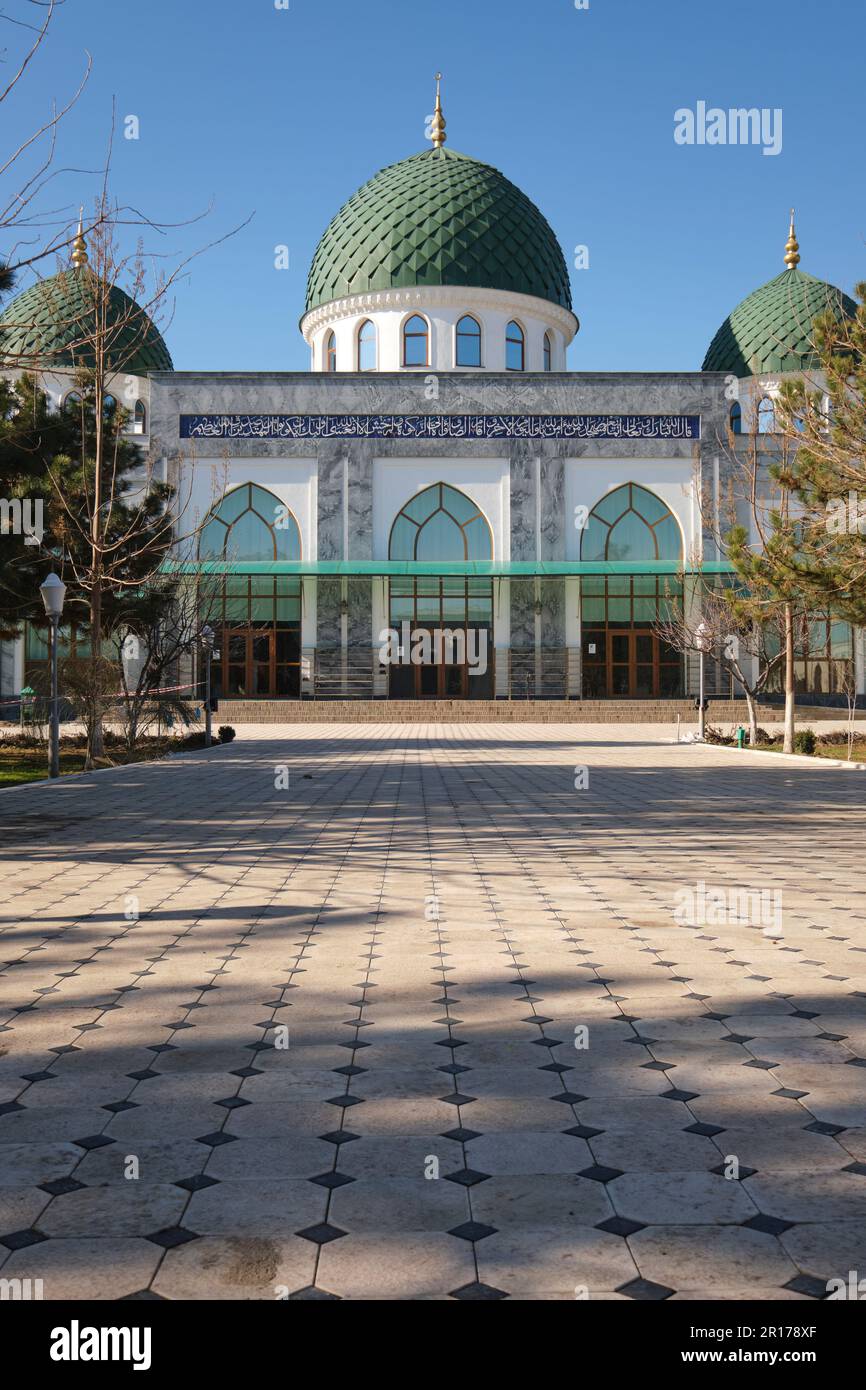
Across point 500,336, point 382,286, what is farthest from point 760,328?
point 382,286

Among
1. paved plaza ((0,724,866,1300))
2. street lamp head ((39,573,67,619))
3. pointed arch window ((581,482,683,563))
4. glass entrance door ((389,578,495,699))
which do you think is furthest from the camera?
pointed arch window ((581,482,683,563))

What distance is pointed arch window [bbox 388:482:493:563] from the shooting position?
39188 mm

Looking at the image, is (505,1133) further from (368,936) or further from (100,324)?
(100,324)

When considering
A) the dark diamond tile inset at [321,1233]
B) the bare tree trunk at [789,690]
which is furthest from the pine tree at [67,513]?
the dark diamond tile inset at [321,1233]

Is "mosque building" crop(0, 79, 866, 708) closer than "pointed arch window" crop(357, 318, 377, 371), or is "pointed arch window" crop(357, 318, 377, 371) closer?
"mosque building" crop(0, 79, 866, 708)

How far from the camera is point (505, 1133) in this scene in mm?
3781

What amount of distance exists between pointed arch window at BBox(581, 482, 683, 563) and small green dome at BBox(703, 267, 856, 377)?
25.5 feet

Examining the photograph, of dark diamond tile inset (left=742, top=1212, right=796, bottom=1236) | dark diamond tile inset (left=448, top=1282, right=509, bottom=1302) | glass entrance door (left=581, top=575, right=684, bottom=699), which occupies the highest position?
glass entrance door (left=581, top=575, right=684, bottom=699)

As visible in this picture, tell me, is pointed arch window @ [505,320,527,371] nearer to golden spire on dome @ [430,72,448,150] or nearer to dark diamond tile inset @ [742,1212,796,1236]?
golden spire on dome @ [430,72,448,150]

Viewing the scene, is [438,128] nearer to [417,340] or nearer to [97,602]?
[417,340]

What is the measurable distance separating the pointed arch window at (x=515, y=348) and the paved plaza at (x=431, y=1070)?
3371 centimetres

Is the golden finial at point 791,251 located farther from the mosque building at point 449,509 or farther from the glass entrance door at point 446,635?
the glass entrance door at point 446,635

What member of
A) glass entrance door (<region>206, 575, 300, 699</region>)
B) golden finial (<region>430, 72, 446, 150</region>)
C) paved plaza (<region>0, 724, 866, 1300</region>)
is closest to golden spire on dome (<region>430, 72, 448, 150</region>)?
golden finial (<region>430, 72, 446, 150</region>)

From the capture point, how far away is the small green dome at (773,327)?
4397 centimetres
